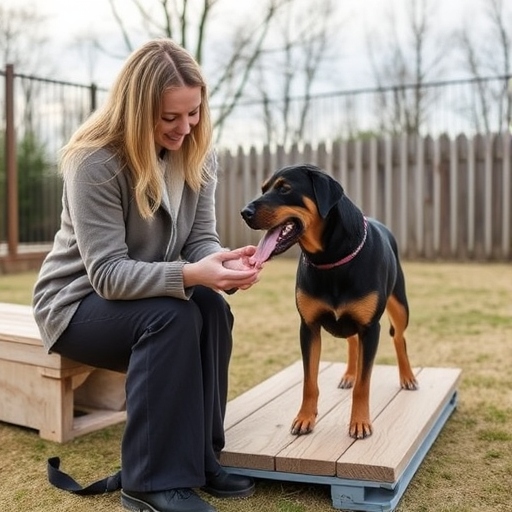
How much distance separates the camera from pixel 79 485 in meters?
2.39

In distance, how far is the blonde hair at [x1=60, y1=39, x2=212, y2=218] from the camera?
232cm

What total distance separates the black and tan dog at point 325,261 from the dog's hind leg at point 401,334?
0.49 m

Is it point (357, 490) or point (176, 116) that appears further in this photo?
point (176, 116)

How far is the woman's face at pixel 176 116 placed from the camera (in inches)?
91.8

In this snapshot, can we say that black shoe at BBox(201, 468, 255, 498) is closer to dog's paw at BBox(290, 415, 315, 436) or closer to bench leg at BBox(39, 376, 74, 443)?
dog's paw at BBox(290, 415, 315, 436)

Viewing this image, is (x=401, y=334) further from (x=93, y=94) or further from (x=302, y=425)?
(x=93, y=94)

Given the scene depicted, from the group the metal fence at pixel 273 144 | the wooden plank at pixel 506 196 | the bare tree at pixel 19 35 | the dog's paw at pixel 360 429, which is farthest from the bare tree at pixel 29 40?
the dog's paw at pixel 360 429

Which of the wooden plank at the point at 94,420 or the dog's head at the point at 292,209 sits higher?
the dog's head at the point at 292,209

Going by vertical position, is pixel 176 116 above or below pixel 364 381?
above

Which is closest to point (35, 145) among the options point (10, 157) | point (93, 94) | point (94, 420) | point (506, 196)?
point (93, 94)

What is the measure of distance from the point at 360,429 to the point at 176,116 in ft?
4.15

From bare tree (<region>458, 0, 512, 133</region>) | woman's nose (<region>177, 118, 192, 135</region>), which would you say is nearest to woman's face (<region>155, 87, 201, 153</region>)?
woman's nose (<region>177, 118, 192, 135</region>)

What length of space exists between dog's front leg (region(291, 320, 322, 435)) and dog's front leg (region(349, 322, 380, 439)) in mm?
151

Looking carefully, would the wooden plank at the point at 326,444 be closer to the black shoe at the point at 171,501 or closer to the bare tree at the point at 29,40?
the black shoe at the point at 171,501
